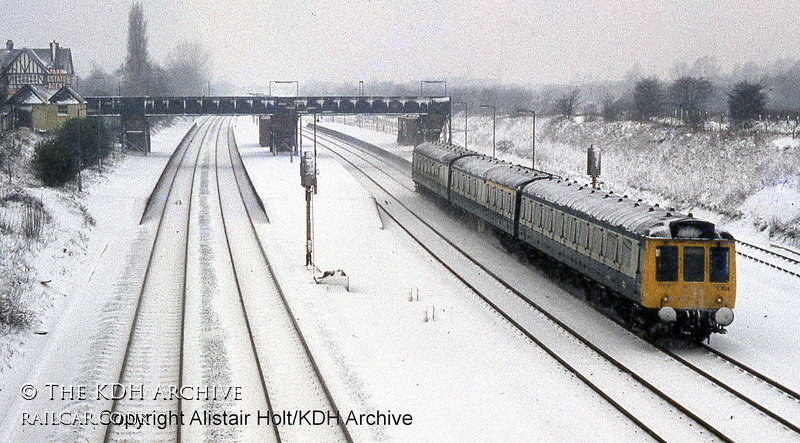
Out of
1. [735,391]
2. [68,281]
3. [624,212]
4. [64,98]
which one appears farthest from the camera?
[64,98]

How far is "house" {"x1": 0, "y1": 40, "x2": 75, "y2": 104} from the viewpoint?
11262 cm

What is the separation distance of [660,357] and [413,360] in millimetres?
5775

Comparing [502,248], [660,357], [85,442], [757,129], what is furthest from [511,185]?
[757,129]

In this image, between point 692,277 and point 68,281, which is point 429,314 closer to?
point 692,277

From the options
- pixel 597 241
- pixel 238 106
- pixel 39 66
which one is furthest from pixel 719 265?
pixel 39 66

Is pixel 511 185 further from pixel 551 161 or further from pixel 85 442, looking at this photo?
pixel 551 161

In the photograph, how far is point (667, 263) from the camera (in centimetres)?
1961

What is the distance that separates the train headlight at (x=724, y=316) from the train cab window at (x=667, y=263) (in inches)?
48.4

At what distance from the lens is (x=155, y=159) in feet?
231

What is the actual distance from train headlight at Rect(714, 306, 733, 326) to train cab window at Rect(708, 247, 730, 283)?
0.83 metres

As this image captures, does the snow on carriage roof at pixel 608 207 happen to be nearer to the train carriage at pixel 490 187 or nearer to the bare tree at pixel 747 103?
the train carriage at pixel 490 187

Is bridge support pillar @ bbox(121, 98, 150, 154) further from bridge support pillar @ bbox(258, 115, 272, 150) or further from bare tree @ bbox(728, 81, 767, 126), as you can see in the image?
bare tree @ bbox(728, 81, 767, 126)

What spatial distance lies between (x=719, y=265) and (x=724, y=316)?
4.24 ft

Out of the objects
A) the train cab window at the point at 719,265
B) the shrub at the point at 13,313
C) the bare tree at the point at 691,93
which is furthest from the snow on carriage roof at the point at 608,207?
the bare tree at the point at 691,93
